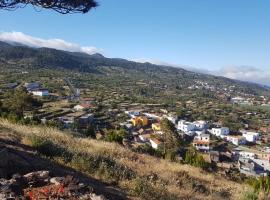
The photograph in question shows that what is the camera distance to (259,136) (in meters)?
71.8

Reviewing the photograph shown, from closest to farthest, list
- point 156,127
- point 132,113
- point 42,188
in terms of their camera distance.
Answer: point 42,188
point 156,127
point 132,113

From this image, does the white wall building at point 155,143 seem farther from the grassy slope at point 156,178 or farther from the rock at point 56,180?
the rock at point 56,180

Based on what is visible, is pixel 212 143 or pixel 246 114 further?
pixel 246 114

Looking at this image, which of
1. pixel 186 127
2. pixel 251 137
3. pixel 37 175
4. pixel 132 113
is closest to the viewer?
pixel 37 175

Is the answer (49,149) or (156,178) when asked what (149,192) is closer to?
(156,178)

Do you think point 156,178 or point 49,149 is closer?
point 156,178

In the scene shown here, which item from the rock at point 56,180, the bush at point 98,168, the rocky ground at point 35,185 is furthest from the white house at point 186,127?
the rock at point 56,180

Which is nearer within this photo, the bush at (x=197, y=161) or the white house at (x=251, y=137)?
the bush at (x=197, y=161)

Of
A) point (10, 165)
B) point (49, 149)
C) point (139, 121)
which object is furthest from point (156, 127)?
point (10, 165)

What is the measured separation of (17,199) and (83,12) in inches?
254

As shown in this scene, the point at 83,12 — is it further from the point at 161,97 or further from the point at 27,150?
the point at 161,97

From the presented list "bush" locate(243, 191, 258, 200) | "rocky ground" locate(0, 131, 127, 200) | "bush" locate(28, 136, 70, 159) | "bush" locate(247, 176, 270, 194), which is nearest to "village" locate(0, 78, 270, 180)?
"bush" locate(247, 176, 270, 194)

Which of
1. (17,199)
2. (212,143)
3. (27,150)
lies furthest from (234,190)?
(212,143)

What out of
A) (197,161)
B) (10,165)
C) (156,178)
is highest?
(10,165)
